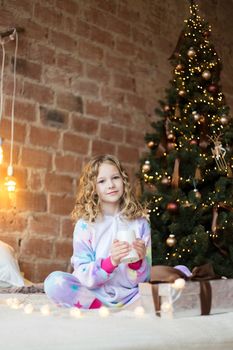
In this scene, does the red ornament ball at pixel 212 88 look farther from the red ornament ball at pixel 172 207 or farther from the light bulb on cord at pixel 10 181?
the light bulb on cord at pixel 10 181

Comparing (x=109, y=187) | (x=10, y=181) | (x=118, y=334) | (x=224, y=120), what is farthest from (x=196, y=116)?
(x=118, y=334)

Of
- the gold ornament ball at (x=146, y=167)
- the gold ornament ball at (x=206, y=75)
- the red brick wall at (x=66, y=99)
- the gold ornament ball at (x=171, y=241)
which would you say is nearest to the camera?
the gold ornament ball at (x=171, y=241)

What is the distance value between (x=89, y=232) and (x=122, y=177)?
1.04 feet

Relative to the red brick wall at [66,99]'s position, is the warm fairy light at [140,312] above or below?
below

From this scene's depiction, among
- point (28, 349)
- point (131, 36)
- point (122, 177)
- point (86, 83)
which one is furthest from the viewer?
point (131, 36)

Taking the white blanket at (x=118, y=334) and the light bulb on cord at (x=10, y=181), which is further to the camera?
the light bulb on cord at (x=10, y=181)

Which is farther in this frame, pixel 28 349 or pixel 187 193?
pixel 187 193

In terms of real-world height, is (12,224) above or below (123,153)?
below

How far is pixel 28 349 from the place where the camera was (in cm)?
79

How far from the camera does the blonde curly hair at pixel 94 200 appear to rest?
2059mm

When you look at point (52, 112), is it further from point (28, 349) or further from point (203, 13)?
point (28, 349)

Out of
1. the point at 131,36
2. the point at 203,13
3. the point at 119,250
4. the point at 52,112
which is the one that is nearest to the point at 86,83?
the point at 52,112

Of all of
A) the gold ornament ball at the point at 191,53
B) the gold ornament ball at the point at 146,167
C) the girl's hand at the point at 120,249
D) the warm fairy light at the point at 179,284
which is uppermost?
the gold ornament ball at the point at 191,53

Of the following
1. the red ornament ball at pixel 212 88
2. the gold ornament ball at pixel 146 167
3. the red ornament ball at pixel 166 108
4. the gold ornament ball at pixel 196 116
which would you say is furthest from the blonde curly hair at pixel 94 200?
the red ornament ball at pixel 212 88
